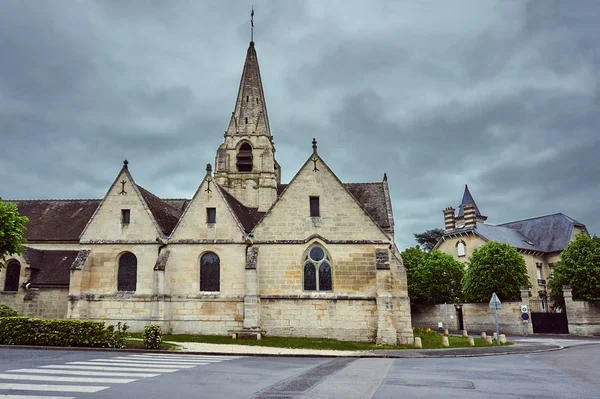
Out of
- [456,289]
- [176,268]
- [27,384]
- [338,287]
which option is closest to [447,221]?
[456,289]

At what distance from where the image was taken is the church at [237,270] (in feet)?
86.5

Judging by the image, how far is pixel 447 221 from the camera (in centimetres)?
6519

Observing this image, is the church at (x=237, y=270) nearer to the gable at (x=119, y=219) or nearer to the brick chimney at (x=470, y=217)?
the gable at (x=119, y=219)

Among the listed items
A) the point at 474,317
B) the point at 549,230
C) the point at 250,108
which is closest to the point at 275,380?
the point at 474,317

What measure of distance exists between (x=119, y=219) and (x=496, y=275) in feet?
113

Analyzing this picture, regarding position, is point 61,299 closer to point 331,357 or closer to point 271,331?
point 271,331

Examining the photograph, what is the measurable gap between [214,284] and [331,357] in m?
10.8

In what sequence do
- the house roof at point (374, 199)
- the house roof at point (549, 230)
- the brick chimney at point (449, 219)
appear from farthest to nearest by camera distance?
the brick chimney at point (449, 219) < the house roof at point (549, 230) < the house roof at point (374, 199)

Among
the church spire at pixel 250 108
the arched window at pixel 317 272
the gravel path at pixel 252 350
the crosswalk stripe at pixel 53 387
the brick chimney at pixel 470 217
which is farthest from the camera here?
the brick chimney at pixel 470 217

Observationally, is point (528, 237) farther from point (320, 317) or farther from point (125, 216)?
point (125, 216)

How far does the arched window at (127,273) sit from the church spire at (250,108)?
19908 mm

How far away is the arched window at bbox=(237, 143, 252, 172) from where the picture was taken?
4478 centimetres

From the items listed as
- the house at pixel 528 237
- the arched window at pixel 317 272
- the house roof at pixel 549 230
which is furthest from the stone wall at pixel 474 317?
the house roof at pixel 549 230

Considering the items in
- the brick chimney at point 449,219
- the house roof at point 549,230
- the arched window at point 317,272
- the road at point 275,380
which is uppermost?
the brick chimney at point 449,219
